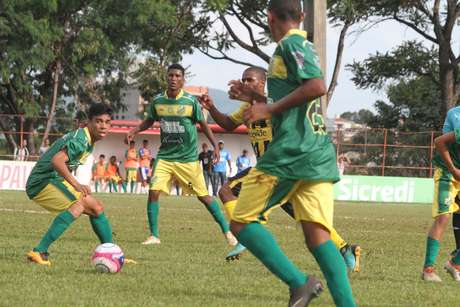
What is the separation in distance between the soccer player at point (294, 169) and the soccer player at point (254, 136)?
152 cm

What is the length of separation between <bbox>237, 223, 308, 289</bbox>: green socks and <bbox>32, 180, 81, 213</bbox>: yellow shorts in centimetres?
355

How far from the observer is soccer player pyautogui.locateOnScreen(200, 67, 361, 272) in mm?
8430

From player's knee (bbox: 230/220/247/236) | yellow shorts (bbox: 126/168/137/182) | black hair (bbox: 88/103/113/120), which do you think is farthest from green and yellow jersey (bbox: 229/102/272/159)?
yellow shorts (bbox: 126/168/137/182)

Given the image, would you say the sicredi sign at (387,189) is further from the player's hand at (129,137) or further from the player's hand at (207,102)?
the player's hand at (207,102)

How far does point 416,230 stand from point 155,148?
25818 mm

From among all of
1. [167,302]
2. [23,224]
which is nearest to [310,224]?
[167,302]

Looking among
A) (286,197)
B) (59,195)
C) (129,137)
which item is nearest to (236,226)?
(286,197)

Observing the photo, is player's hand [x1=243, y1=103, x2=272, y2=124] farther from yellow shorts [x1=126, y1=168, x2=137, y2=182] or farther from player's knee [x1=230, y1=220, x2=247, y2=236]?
yellow shorts [x1=126, y1=168, x2=137, y2=182]

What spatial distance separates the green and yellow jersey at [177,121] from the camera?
12.4 meters

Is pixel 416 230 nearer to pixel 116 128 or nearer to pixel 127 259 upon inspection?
pixel 127 259

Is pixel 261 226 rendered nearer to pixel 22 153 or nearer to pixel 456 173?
pixel 456 173

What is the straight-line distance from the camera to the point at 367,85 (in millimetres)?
45969

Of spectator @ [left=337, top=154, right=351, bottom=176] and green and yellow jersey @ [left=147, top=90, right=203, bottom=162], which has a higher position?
green and yellow jersey @ [left=147, top=90, right=203, bottom=162]

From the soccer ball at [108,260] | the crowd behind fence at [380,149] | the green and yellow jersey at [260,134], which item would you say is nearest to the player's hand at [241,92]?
the soccer ball at [108,260]
